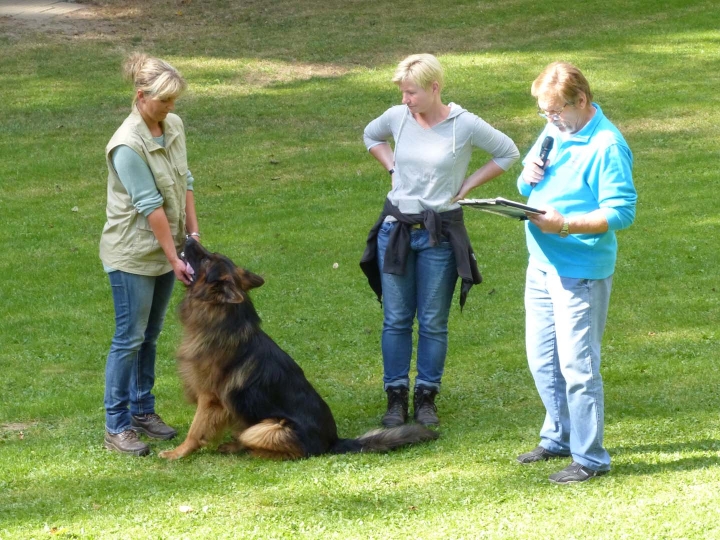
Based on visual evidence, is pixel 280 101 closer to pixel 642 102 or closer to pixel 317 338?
pixel 642 102

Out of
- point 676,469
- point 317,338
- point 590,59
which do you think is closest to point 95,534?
point 676,469

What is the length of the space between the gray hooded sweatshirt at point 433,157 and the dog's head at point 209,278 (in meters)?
1.16

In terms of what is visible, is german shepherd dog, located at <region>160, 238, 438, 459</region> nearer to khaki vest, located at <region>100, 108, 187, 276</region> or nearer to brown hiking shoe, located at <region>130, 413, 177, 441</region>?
khaki vest, located at <region>100, 108, 187, 276</region>

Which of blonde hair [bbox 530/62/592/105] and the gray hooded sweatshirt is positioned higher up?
blonde hair [bbox 530/62/592/105]

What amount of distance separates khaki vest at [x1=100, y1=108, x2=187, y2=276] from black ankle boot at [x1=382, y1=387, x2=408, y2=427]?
1734 millimetres

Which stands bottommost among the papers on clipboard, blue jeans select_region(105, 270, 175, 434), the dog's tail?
the dog's tail

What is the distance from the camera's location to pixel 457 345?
8.02 meters

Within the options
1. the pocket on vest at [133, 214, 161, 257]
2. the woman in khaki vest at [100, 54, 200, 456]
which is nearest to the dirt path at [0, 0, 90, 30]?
the woman in khaki vest at [100, 54, 200, 456]

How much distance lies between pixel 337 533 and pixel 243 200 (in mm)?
8476

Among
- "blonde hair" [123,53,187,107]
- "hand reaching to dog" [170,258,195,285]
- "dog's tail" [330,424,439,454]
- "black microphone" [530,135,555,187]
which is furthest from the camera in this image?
"dog's tail" [330,424,439,454]

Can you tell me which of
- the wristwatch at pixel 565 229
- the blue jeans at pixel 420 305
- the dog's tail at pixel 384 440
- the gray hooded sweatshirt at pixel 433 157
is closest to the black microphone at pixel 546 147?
the wristwatch at pixel 565 229

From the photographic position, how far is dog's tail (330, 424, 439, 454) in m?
5.75

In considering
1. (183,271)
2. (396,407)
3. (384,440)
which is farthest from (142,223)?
(396,407)

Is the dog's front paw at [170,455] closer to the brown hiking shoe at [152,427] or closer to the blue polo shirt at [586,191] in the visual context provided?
the brown hiking shoe at [152,427]
